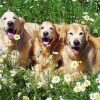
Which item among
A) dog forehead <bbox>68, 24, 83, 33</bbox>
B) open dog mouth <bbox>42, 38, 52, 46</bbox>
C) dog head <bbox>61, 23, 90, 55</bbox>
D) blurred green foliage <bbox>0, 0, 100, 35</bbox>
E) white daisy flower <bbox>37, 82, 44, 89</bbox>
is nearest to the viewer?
white daisy flower <bbox>37, 82, 44, 89</bbox>

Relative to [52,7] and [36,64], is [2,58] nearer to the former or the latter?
[36,64]

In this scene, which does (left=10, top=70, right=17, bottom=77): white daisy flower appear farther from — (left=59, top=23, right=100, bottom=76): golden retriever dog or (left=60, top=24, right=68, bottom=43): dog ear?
(left=60, top=24, right=68, bottom=43): dog ear

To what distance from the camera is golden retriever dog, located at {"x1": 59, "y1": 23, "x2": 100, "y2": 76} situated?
22.4ft

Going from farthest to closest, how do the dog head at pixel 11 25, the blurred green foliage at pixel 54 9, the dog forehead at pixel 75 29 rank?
the blurred green foliage at pixel 54 9 → the dog head at pixel 11 25 → the dog forehead at pixel 75 29

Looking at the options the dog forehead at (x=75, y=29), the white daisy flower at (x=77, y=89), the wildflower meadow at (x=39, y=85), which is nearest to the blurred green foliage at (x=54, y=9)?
the dog forehead at (x=75, y=29)

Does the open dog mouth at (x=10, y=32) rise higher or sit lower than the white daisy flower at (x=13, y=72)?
higher

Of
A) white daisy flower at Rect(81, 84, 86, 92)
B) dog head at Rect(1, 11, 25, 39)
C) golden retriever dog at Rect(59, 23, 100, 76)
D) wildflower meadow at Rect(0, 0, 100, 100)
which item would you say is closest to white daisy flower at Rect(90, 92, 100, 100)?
wildflower meadow at Rect(0, 0, 100, 100)

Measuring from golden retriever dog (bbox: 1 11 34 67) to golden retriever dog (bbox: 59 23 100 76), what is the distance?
0.64 meters

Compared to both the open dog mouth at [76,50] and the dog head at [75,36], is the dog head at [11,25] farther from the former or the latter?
the open dog mouth at [76,50]

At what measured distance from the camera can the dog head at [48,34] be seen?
6973 mm

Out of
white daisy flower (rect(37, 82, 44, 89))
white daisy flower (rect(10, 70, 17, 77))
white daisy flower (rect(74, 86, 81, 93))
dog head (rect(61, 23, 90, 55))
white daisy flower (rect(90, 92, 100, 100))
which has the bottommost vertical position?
white daisy flower (rect(37, 82, 44, 89))

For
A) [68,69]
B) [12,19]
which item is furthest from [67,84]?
[12,19]

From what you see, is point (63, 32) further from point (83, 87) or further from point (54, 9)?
point (83, 87)

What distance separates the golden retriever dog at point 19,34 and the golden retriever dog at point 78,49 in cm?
64
